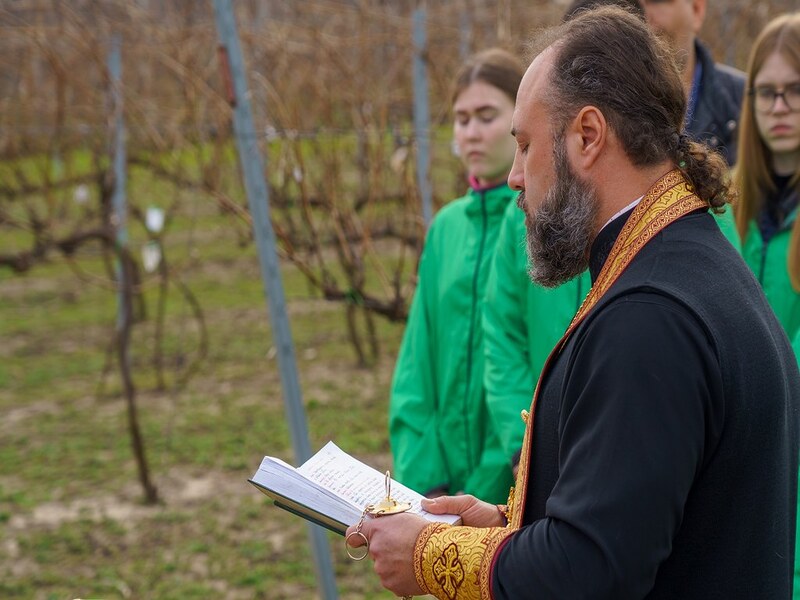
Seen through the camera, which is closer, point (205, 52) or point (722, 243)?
point (722, 243)

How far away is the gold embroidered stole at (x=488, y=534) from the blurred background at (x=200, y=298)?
2066 millimetres

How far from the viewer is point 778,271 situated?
291 centimetres

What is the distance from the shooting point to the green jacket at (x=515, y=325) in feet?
8.73

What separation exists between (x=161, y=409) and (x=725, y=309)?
610 cm

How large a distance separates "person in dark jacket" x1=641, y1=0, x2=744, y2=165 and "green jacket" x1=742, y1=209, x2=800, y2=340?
0.35 m

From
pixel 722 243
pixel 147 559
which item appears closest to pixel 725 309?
pixel 722 243

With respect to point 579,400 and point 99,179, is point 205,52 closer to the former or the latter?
point 99,179

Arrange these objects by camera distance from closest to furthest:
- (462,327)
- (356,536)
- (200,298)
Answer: (356,536), (462,327), (200,298)

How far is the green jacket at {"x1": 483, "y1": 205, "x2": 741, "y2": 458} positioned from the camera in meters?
2.66

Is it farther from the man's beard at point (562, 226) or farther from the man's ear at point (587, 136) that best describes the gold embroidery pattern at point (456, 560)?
the man's ear at point (587, 136)

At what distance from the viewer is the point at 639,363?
129 cm

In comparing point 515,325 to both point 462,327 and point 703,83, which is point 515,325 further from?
point 703,83

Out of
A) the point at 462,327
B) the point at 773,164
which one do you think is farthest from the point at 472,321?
the point at 773,164

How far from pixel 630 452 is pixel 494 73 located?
202cm
